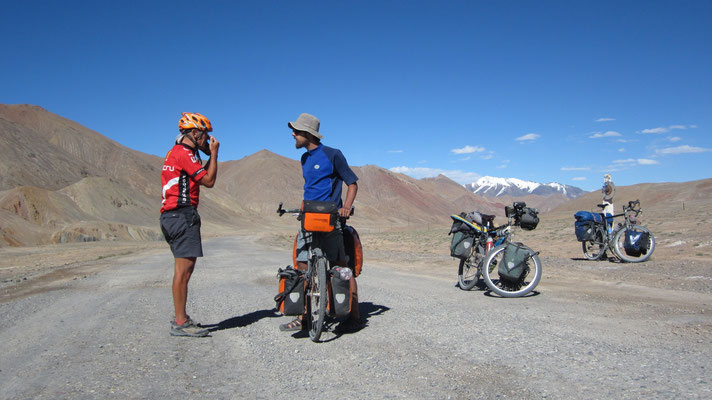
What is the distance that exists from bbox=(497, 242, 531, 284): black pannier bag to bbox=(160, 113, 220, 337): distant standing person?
3.93m

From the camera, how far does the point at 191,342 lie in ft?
14.9

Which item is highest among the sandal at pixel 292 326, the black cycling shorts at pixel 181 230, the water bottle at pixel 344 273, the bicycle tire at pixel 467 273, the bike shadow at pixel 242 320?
the black cycling shorts at pixel 181 230

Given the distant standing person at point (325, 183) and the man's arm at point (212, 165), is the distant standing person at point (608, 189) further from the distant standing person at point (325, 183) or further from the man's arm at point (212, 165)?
the man's arm at point (212, 165)

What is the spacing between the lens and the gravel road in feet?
10.5

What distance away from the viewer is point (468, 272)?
24.9 feet

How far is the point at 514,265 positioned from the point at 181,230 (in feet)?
14.2

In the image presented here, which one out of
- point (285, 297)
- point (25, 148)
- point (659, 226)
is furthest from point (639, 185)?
point (285, 297)

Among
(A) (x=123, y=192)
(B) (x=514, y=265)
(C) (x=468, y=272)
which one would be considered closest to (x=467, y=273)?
(C) (x=468, y=272)

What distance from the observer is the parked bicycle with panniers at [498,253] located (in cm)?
659

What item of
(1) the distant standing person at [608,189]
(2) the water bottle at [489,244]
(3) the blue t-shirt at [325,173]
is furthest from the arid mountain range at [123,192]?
A: (3) the blue t-shirt at [325,173]

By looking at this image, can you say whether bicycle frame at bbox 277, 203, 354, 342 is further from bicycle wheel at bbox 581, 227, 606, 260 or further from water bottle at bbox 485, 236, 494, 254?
bicycle wheel at bbox 581, 227, 606, 260

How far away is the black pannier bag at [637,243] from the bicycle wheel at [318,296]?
355 inches

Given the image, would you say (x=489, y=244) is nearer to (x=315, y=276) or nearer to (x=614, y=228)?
(x=315, y=276)

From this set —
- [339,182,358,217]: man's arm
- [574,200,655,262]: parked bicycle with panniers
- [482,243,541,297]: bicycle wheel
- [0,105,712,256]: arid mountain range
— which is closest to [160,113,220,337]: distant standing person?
[339,182,358,217]: man's arm
